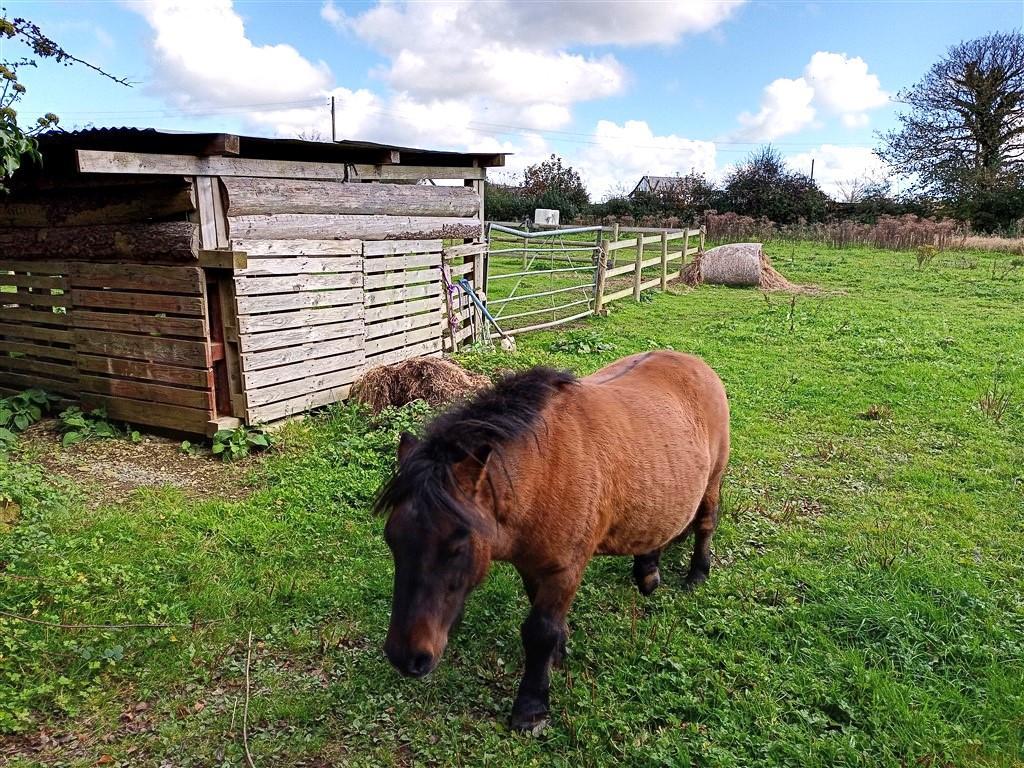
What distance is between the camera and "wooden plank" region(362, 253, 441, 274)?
286 inches

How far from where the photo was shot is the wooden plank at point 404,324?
24.3 ft

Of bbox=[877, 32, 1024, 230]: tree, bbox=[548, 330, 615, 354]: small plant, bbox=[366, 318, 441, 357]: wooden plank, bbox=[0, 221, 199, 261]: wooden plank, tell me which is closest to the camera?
bbox=[0, 221, 199, 261]: wooden plank

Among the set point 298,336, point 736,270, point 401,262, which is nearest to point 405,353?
point 401,262

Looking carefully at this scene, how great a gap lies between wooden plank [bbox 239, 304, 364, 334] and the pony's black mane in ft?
12.0

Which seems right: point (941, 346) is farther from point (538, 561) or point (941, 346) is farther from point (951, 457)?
point (538, 561)

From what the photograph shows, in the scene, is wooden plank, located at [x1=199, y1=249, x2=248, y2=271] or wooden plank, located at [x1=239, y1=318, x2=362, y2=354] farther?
wooden plank, located at [x1=239, y1=318, x2=362, y2=354]

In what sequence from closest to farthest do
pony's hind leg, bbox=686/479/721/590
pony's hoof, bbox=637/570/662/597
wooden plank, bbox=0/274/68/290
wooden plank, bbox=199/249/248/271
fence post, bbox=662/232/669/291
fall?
pony's hoof, bbox=637/570/662/597
pony's hind leg, bbox=686/479/721/590
wooden plank, bbox=199/249/248/271
wooden plank, bbox=0/274/68/290
fence post, bbox=662/232/669/291

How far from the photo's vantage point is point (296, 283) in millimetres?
6297

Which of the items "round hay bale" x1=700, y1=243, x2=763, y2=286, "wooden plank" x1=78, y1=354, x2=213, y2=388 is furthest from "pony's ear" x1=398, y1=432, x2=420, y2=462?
"round hay bale" x1=700, y1=243, x2=763, y2=286

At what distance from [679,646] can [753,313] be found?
9.97 metres

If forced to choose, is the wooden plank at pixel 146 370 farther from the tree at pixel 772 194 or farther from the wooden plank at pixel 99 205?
the tree at pixel 772 194

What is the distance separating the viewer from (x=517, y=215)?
115 feet

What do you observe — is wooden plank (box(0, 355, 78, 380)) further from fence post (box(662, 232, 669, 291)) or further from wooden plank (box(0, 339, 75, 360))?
fence post (box(662, 232, 669, 291))

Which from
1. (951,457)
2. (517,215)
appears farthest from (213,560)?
(517,215)
